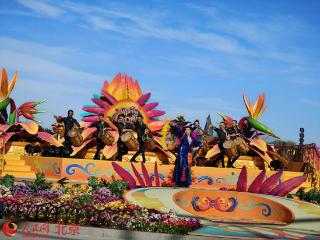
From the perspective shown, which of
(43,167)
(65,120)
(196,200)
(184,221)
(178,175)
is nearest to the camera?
(184,221)

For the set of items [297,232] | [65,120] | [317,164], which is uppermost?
[65,120]

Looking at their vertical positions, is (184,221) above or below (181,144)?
below

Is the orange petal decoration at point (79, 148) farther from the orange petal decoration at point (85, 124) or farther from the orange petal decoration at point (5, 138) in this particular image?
the orange petal decoration at point (5, 138)

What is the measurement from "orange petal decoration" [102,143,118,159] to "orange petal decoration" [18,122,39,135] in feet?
9.61

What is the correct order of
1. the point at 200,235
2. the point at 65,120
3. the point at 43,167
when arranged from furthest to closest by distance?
the point at 65,120, the point at 43,167, the point at 200,235

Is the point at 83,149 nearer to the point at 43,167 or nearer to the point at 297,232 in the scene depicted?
the point at 43,167

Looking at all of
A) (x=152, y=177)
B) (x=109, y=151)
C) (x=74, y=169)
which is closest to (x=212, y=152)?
(x=152, y=177)

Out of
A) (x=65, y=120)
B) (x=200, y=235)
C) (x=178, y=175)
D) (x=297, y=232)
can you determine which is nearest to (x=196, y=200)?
(x=178, y=175)

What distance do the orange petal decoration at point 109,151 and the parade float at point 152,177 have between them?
0.04m

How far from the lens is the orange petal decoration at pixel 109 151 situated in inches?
766

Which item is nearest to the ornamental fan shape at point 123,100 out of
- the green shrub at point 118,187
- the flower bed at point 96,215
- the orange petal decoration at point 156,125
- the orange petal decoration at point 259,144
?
the orange petal decoration at point 156,125

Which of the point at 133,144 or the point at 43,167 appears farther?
the point at 133,144

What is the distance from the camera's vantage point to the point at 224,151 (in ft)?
66.0

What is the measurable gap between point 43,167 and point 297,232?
412 inches
